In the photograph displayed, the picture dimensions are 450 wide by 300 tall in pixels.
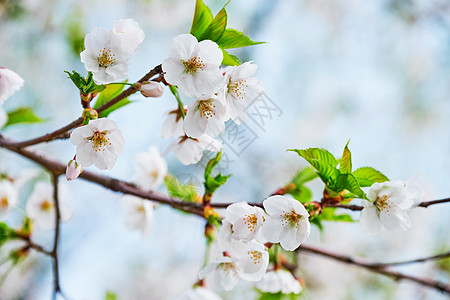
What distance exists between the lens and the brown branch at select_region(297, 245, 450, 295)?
963mm

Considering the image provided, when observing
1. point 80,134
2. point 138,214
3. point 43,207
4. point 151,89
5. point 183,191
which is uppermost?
point 151,89

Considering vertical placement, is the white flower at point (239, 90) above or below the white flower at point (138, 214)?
above

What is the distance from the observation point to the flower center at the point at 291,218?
659 mm

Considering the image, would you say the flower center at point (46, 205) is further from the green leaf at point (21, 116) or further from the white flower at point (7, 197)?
the green leaf at point (21, 116)

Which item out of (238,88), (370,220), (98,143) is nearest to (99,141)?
(98,143)

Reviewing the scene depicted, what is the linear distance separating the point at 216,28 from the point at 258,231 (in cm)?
31

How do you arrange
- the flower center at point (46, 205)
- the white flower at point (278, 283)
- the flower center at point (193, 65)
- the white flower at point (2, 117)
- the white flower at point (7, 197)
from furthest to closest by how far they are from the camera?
the flower center at point (46, 205), the white flower at point (7, 197), the white flower at point (2, 117), the white flower at point (278, 283), the flower center at point (193, 65)

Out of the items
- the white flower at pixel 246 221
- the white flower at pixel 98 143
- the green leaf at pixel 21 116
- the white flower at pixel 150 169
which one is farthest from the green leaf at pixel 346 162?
the green leaf at pixel 21 116

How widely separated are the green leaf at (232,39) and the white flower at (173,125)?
7.6 inches

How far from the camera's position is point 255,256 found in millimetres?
706

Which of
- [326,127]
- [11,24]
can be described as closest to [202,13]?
[11,24]

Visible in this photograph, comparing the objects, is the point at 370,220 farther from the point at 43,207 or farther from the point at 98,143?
the point at 43,207

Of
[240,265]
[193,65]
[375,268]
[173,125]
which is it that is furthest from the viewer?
[375,268]

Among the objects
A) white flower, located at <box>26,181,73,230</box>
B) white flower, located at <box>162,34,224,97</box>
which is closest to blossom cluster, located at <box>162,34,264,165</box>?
white flower, located at <box>162,34,224,97</box>
